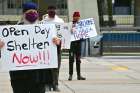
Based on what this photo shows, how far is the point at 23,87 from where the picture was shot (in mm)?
7711

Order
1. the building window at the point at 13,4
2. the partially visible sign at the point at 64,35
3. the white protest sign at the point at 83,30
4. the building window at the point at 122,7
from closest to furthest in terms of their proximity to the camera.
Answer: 1. the partially visible sign at the point at 64,35
2. the white protest sign at the point at 83,30
3. the building window at the point at 13,4
4. the building window at the point at 122,7

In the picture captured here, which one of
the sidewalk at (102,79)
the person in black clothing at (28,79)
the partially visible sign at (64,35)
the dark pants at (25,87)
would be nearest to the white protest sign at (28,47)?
the person in black clothing at (28,79)

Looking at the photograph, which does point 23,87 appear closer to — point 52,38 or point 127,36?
point 52,38

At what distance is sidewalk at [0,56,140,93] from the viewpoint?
1364 cm

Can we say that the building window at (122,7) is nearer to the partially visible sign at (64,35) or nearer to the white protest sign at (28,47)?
the partially visible sign at (64,35)

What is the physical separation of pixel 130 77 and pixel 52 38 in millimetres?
8927

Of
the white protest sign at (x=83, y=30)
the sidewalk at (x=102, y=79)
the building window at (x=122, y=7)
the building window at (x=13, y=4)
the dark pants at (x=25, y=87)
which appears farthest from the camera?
the building window at (x=122, y=7)

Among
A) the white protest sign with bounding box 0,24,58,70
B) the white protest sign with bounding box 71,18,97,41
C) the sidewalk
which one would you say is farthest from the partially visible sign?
the white protest sign with bounding box 0,24,58,70

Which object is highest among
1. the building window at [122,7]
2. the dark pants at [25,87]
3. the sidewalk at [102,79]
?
the building window at [122,7]

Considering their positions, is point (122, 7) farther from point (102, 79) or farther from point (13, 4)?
point (102, 79)

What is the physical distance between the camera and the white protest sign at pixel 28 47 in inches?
314

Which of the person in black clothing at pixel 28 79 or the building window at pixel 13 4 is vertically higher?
the building window at pixel 13 4

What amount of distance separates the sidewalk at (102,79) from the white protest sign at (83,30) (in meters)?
1.15

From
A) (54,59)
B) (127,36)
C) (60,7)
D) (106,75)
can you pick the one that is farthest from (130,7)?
(54,59)
